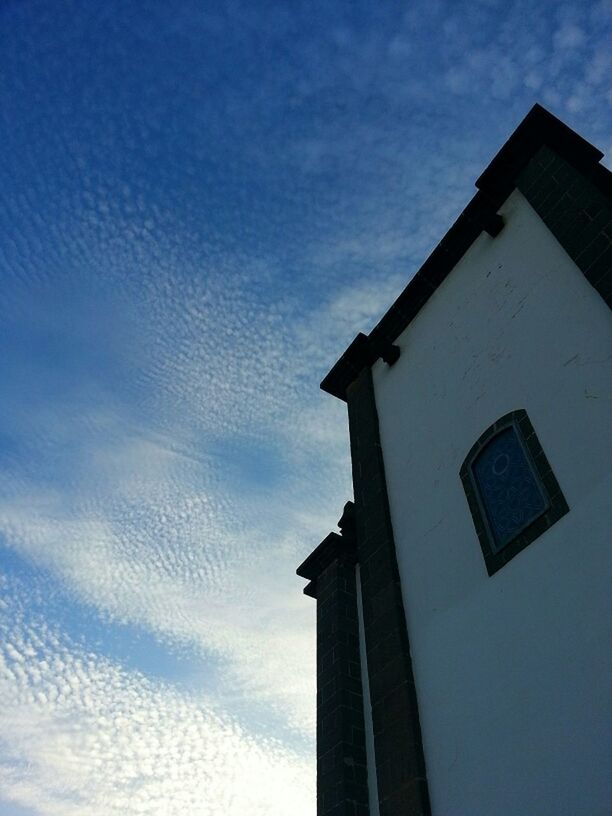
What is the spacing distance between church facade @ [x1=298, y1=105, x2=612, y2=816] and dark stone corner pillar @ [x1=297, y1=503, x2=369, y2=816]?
0.08 ft

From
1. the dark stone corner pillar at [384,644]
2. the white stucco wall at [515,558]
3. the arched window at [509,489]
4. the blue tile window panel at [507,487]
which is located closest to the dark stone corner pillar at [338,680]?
the dark stone corner pillar at [384,644]

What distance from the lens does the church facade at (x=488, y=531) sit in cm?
510

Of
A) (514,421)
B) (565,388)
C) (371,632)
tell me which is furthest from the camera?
(371,632)

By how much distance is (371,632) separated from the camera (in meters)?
7.51

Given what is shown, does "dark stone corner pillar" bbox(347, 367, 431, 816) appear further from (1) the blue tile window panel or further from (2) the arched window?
(1) the blue tile window panel

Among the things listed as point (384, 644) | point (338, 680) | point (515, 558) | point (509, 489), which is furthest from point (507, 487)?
point (338, 680)

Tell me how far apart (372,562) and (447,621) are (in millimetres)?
1688

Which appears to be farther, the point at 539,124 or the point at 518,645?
the point at 539,124

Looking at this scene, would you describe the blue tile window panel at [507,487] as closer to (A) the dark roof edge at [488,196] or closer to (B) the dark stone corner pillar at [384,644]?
(B) the dark stone corner pillar at [384,644]

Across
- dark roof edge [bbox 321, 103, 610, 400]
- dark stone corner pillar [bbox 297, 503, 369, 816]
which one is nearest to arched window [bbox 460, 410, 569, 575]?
dark stone corner pillar [bbox 297, 503, 369, 816]

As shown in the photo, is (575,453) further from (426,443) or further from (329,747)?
(329,747)

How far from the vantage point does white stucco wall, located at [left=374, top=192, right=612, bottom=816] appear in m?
4.87

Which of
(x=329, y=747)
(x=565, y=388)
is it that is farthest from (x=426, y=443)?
(x=329, y=747)

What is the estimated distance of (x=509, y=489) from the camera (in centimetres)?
659
